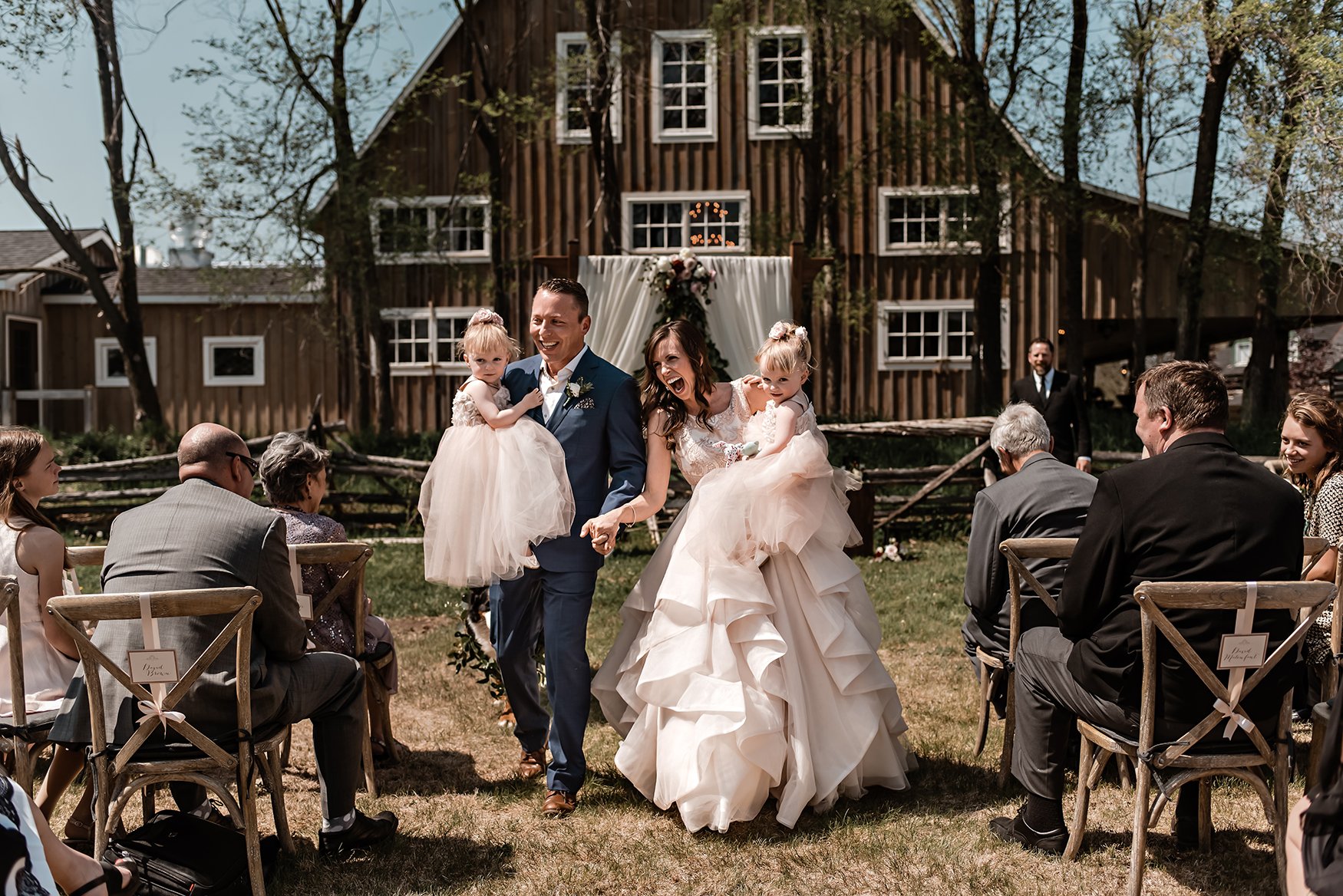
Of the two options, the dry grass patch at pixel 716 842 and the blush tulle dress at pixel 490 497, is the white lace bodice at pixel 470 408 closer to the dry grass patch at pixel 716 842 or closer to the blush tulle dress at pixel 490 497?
the blush tulle dress at pixel 490 497

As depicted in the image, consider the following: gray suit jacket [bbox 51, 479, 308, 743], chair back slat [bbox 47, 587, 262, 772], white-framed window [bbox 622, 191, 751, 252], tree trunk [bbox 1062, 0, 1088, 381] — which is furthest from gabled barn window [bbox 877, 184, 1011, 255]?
chair back slat [bbox 47, 587, 262, 772]

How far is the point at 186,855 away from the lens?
355 cm

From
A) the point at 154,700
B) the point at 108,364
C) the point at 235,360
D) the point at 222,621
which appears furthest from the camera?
the point at 108,364

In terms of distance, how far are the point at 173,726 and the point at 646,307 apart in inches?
409

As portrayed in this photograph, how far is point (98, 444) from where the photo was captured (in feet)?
61.7

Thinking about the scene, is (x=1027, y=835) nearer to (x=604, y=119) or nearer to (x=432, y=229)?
(x=604, y=119)

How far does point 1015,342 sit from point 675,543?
16606 mm

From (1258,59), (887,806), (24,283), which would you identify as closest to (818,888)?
(887,806)

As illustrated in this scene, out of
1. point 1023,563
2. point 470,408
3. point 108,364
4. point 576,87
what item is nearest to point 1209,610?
point 1023,563

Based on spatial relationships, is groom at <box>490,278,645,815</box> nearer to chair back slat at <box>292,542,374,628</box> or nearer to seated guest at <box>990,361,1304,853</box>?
chair back slat at <box>292,542,374,628</box>

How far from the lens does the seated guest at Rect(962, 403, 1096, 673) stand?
4820mm

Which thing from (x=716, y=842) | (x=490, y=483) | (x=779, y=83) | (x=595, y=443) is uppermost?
(x=779, y=83)

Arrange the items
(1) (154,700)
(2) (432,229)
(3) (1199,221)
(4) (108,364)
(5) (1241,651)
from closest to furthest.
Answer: (5) (1241,651) → (1) (154,700) → (3) (1199,221) → (2) (432,229) → (4) (108,364)

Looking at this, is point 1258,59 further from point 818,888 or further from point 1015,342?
point 818,888
